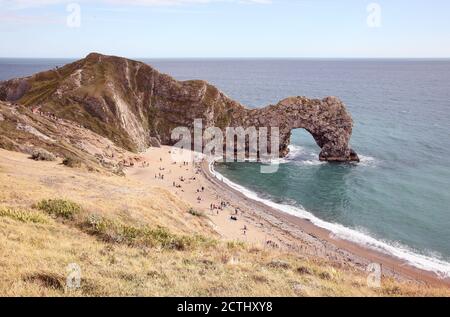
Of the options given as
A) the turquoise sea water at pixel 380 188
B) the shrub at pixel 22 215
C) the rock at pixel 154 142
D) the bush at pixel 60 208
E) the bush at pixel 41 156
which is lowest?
the turquoise sea water at pixel 380 188

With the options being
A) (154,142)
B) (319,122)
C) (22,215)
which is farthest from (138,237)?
(154,142)

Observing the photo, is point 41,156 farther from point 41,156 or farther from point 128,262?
point 128,262

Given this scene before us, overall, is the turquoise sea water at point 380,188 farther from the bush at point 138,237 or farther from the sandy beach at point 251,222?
the bush at point 138,237

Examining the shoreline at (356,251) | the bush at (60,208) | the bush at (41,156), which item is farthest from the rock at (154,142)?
the bush at (60,208)

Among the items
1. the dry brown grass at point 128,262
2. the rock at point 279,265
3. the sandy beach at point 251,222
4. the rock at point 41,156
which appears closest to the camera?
the dry brown grass at point 128,262

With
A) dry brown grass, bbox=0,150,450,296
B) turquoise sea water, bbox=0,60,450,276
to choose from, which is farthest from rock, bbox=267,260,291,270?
turquoise sea water, bbox=0,60,450,276
